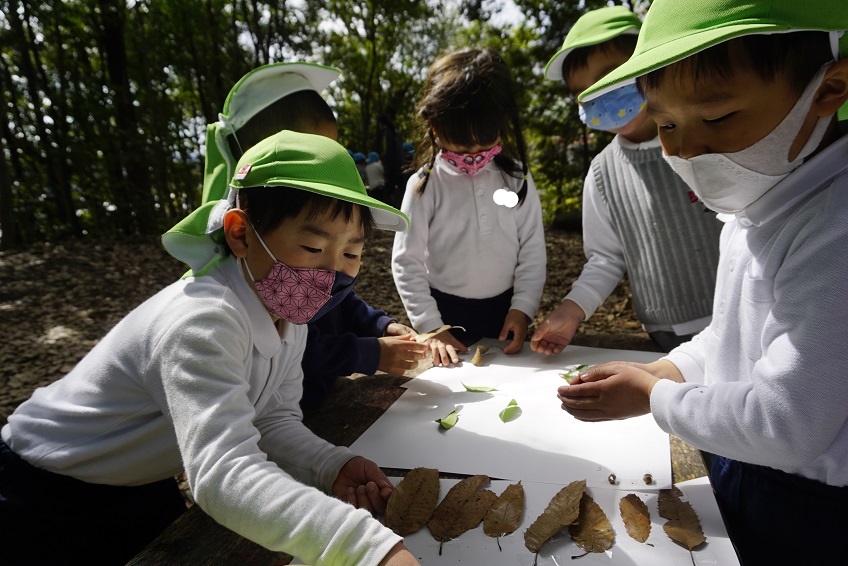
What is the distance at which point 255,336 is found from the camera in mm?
1138

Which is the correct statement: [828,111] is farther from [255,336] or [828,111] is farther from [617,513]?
[255,336]

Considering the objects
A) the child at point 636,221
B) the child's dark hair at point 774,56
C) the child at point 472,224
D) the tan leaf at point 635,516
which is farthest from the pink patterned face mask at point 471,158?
the tan leaf at point 635,516

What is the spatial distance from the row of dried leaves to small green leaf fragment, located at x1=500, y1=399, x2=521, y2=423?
30cm

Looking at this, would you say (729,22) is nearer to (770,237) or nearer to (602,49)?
(770,237)

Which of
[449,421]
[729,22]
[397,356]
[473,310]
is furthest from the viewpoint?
[473,310]

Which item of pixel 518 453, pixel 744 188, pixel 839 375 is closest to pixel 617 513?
pixel 518 453

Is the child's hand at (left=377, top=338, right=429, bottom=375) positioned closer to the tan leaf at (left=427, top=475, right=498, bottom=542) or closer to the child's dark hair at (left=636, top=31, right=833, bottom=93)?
the tan leaf at (left=427, top=475, right=498, bottom=542)

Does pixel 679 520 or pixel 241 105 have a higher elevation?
pixel 241 105

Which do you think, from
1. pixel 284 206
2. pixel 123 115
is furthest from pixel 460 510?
pixel 123 115

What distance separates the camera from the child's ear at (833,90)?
788 millimetres

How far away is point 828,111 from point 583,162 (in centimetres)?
683

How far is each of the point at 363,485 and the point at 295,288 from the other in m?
0.41

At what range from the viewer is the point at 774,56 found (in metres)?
0.79

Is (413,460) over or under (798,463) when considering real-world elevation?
under
